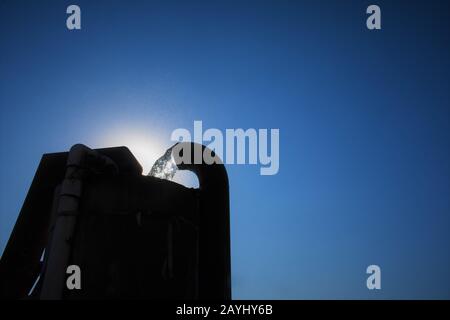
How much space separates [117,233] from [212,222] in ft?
6.21

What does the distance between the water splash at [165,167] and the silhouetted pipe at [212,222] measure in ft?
1.45

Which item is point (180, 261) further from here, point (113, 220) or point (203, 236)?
point (113, 220)

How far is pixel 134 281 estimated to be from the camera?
5812 millimetres

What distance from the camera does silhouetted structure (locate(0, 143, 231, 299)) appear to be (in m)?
5.75

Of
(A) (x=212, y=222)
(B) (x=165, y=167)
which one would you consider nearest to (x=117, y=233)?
(A) (x=212, y=222)

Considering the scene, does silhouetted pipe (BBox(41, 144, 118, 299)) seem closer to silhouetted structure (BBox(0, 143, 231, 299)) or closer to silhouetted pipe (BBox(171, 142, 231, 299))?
silhouetted structure (BBox(0, 143, 231, 299))

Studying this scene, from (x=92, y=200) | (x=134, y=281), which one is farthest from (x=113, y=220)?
(x=134, y=281)

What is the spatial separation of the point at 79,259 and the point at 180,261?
71.6 inches

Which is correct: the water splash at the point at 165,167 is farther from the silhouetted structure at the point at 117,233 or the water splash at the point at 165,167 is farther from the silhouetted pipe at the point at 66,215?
the silhouetted pipe at the point at 66,215

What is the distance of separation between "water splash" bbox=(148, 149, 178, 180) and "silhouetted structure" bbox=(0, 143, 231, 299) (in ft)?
2.01

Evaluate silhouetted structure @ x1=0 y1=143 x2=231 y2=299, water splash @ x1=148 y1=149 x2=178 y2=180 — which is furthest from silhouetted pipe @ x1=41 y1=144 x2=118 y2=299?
water splash @ x1=148 y1=149 x2=178 y2=180

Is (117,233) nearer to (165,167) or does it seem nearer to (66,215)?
(66,215)

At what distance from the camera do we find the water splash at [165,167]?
316 inches
